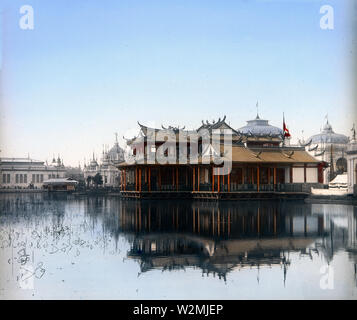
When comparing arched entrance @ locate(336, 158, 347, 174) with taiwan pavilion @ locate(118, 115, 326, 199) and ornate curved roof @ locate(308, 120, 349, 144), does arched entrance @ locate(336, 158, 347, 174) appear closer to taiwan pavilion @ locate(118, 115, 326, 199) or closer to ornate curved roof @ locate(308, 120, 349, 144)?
ornate curved roof @ locate(308, 120, 349, 144)

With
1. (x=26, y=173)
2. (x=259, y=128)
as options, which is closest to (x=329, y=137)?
(x=259, y=128)

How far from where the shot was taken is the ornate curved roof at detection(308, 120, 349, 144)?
305ft

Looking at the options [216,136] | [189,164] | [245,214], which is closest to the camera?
[245,214]

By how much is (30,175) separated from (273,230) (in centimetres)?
11207

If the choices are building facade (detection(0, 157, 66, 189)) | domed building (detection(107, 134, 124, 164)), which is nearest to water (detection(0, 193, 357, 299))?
domed building (detection(107, 134, 124, 164))

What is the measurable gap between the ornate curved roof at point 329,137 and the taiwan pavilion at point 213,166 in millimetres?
37272

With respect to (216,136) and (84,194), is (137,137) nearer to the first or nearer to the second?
(216,136)

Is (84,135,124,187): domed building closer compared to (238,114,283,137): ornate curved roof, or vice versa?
(238,114,283,137): ornate curved roof

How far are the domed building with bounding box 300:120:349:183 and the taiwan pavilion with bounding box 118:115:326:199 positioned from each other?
93.9ft

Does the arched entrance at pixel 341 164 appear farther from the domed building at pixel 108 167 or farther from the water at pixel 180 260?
the water at pixel 180 260

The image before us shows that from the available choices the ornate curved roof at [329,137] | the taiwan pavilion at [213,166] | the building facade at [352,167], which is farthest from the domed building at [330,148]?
the building facade at [352,167]

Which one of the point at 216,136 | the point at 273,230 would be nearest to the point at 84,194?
the point at 216,136
